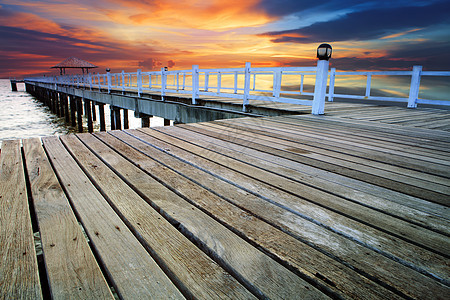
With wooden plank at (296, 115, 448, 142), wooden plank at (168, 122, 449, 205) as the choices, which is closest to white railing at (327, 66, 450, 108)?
wooden plank at (296, 115, 448, 142)

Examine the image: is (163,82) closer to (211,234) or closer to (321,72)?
(321,72)

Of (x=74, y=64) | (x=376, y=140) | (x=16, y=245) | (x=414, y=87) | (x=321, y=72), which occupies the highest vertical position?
(x=74, y=64)

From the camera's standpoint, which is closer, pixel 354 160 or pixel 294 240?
pixel 294 240

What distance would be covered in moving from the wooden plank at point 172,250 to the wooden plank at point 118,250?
33mm

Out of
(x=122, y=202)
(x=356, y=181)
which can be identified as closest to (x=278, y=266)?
(x=122, y=202)

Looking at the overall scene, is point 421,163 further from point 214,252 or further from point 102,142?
point 102,142

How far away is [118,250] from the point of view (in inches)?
41.8

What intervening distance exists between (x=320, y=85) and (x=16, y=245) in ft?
17.3

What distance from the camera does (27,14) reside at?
115 feet

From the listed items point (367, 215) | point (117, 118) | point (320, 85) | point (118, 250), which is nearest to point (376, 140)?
point (320, 85)

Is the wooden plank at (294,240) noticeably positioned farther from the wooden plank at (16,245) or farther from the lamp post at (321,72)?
the lamp post at (321,72)

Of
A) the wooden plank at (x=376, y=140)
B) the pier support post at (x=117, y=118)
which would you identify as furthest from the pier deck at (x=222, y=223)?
the pier support post at (x=117, y=118)

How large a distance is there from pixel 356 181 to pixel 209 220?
1.24m

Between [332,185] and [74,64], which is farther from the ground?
[74,64]
